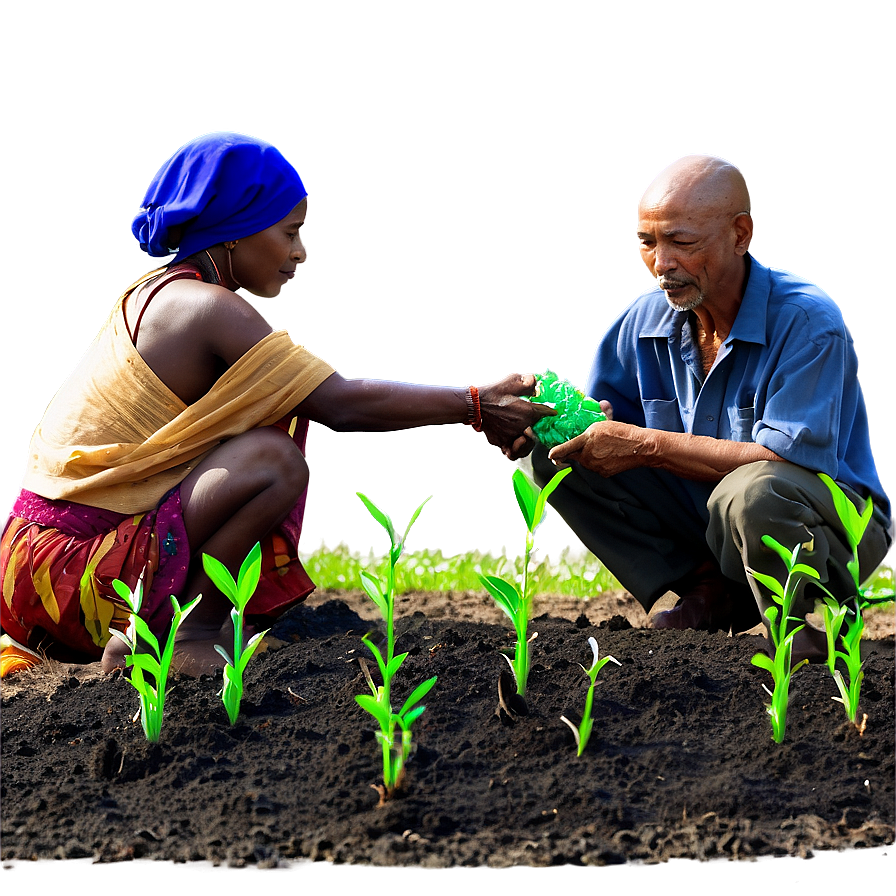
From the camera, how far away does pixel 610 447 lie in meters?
3.73

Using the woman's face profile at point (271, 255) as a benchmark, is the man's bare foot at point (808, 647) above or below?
below

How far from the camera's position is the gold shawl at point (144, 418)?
11.4ft

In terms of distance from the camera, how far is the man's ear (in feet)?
12.3

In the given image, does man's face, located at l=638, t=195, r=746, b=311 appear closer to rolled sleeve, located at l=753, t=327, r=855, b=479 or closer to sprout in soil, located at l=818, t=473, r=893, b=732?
rolled sleeve, located at l=753, t=327, r=855, b=479

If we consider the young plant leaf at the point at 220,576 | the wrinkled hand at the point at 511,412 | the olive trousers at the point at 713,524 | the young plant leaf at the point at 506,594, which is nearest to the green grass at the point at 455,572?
the olive trousers at the point at 713,524

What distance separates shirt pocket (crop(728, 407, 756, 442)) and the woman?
1055 mm

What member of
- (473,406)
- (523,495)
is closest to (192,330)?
(473,406)

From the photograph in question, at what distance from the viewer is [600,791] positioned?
97.9 inches

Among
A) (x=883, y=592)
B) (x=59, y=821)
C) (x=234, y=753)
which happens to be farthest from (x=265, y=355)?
(x=883, y=592)

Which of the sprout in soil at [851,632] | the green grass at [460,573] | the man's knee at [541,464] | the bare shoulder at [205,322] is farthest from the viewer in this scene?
the green grass at [460,573]

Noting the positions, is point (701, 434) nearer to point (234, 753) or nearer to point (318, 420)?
point (318, 420)

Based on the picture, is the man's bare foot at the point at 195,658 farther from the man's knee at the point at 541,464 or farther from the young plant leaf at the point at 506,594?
the man's knee at the point at 541,464

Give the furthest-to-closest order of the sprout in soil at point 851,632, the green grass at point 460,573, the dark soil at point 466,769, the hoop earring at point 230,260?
the green grass at point 460,573 < the hoop earring at point 230,260 < the sprout in soil at point 851,632 < the dark soil at point 466,769

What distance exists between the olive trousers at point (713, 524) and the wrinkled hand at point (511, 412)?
0.14 m
